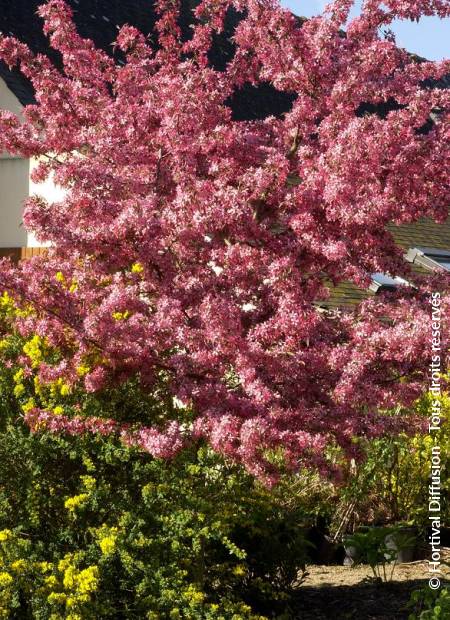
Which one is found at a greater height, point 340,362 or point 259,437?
point 340,362

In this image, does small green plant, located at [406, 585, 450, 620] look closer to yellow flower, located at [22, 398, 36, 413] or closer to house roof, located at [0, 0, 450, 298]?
yellow flower, located at [22, 398, 36, 413]

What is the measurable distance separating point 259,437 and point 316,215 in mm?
1557

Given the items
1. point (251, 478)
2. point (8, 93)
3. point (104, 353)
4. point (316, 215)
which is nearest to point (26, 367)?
point (104, 353)

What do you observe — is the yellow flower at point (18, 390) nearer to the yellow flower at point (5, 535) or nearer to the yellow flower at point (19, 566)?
the yellow flower at point (5, 535)

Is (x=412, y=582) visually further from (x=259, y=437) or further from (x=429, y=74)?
(x=429, y=74)

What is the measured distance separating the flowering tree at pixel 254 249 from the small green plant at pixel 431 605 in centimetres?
106

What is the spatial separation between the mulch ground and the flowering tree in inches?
59.6

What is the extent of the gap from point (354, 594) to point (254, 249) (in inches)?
A: 113

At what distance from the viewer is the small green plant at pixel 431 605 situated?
5445mm

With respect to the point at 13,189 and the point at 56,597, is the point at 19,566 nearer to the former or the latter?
the point at 56,597

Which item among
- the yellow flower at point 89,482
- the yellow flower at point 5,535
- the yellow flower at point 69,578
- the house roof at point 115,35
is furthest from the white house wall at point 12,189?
the yellow flower at point 69,578

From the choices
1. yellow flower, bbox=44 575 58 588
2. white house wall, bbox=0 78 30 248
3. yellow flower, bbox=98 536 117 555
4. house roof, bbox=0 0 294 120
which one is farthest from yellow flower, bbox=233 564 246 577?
house roof, bbox=0 0 294 120

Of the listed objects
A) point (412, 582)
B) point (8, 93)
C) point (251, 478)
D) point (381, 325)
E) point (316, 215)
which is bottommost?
point (412, 582)

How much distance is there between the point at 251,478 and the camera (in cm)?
603
